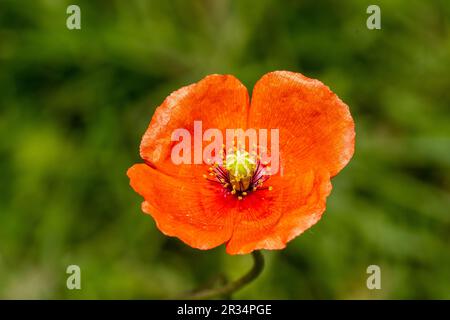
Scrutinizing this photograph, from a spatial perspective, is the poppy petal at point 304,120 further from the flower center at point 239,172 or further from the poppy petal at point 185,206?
the poppy petal at point 185,206

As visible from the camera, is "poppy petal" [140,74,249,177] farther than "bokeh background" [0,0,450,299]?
No

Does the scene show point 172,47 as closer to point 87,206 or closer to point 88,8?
point 88,8

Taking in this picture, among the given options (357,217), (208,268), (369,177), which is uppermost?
(369,177)

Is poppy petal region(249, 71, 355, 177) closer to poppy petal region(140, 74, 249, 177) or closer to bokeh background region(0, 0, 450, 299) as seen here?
poppy petal region(140, 74, 249, 177)

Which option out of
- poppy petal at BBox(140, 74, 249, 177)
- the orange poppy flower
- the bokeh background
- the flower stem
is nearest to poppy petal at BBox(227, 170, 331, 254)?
the orange poppy flower

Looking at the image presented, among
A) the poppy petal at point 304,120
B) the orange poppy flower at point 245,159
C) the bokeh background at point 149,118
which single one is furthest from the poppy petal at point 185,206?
the bokeh background at point 149,118

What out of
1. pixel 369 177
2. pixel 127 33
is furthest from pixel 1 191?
pixel 369 177
